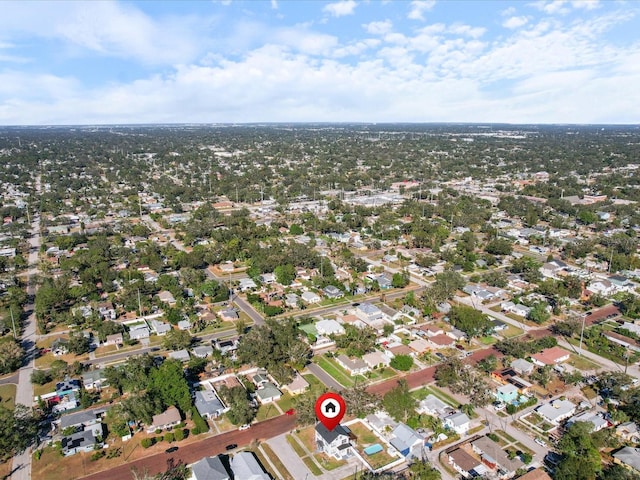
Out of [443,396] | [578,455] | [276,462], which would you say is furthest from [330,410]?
[578,455]

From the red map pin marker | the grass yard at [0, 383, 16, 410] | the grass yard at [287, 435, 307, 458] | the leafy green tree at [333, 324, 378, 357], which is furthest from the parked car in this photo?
the grass yard at [0, 383, 16, 410]

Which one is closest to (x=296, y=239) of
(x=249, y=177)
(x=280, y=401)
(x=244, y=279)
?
(x=244, y=279)

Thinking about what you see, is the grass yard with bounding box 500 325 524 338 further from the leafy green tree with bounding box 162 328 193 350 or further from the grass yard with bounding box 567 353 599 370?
the leafy green tree with bounding box 162 328 193 350

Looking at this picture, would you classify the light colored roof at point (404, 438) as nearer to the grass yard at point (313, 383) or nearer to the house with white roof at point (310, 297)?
the grass yard at point (313, 383)

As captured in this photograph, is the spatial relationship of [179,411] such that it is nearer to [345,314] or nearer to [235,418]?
[235,418]

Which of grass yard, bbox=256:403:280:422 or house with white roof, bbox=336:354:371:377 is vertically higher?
house with white roof, bbox=336:354:371:377
